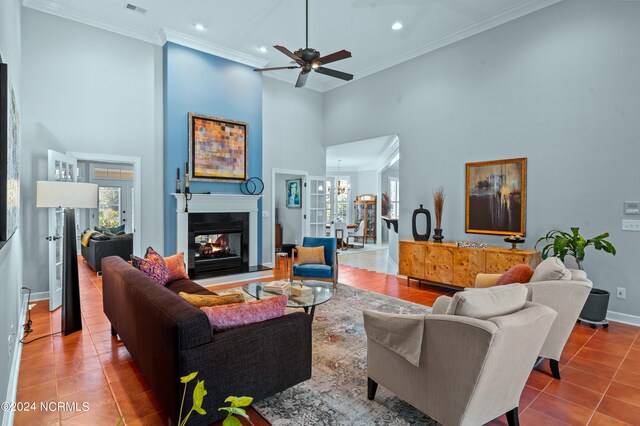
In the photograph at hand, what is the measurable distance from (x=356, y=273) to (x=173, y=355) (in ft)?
16.8

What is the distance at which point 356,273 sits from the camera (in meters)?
6.74

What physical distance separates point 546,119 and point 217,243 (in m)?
5.65

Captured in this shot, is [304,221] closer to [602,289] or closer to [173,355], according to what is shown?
[602,289]

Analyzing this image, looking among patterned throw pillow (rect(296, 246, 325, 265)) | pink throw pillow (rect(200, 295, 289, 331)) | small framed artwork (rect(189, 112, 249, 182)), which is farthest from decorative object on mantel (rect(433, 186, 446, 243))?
pink throw pillow (rect(200, 295, 289, 331))

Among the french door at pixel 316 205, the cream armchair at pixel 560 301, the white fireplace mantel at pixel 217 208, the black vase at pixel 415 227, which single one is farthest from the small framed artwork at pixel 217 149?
the cream armchair at pixel 560 301

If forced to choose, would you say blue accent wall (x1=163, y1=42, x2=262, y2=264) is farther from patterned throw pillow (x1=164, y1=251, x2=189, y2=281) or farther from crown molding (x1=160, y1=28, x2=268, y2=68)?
patterned throw pillow (x1=164, y1=251, x2=189, y2=281)

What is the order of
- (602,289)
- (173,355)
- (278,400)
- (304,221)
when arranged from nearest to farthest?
(173,355) → (278,400) → (602,289) → (304,221)

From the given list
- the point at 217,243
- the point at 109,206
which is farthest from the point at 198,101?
the point at 109,206

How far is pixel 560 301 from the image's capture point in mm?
2668

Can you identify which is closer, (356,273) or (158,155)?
(158,155)

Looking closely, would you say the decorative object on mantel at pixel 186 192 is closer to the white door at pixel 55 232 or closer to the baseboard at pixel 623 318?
the white door at pixel 55 232

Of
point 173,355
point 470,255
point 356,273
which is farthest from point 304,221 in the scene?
point 173,355

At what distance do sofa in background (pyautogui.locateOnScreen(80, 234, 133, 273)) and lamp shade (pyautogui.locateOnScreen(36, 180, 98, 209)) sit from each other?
339 centimetres

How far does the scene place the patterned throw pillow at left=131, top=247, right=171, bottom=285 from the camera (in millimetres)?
3578
